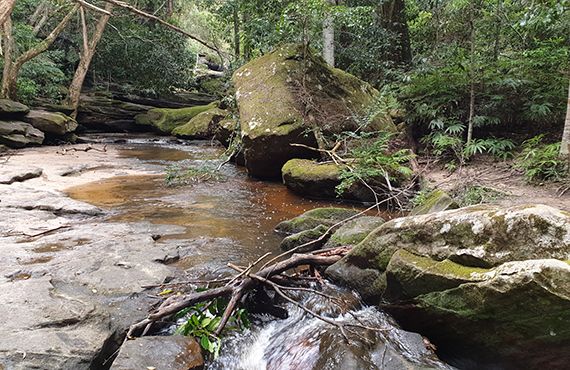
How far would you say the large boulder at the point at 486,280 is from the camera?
2.25 metres

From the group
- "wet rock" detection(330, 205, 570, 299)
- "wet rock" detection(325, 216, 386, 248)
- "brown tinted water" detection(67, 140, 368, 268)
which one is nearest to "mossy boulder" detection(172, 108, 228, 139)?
"brown tinted water" detection(67, 140, 368, 268)

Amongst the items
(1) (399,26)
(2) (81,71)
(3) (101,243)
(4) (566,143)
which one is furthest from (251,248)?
(2) (81,71)

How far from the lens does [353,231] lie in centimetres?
418

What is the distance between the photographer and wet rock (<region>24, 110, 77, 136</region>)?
1316 cm

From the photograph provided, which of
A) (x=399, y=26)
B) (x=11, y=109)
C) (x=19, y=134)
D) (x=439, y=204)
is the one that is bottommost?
(x=439, y=204)

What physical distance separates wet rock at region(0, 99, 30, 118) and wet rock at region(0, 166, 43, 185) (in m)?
5.02

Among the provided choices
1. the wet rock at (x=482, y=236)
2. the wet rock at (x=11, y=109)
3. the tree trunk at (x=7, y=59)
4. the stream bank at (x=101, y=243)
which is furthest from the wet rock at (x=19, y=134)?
the wet rock at (x=482, y=236)

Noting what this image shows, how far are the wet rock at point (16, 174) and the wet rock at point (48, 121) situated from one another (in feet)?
18.7

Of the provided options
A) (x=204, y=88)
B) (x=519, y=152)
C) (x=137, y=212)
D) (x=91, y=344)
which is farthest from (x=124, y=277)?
(x=204, y=88)

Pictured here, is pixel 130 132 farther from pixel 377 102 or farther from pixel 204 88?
pixel 377 102

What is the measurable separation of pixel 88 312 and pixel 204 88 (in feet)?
78.2

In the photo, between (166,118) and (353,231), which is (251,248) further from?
(166,118)

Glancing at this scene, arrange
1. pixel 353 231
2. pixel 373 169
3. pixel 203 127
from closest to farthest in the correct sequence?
pixel 353 231 < pixel 373 169 < pixel 203 127

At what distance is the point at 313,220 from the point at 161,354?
2891 millimetres
